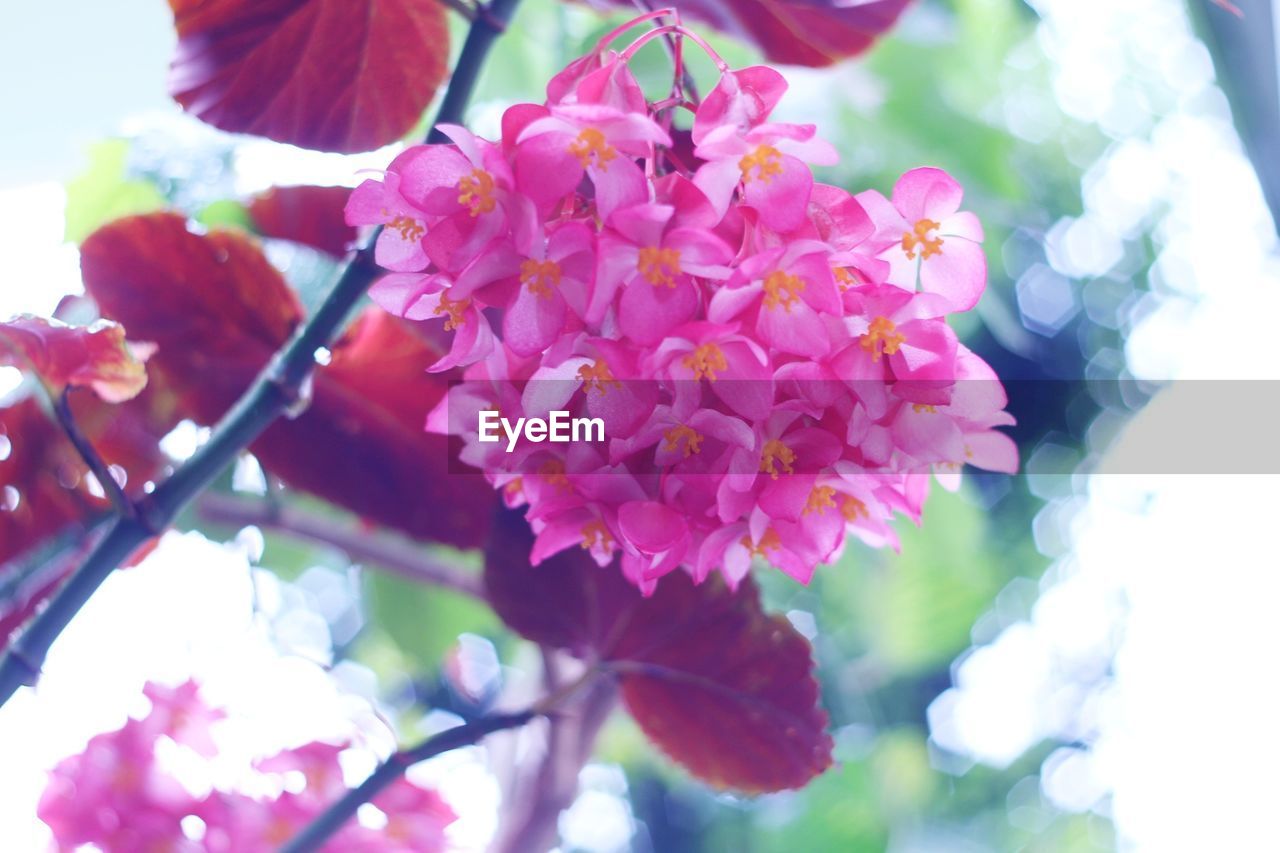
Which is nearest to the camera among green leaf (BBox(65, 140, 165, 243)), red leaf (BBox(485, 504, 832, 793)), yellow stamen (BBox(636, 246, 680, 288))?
yellow stamen (BBox(636, 246, 680, 288))

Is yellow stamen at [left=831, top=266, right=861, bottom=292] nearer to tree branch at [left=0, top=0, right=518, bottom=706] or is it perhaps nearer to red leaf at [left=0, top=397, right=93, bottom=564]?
tree branch at [left=0, top=0, right=518, bottom=706]

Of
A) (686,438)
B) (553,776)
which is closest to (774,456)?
(686,438)

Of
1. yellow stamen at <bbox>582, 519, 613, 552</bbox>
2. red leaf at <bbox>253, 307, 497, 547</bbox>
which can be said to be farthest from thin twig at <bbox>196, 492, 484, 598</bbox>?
yellow stamen at <bbox>582, 519, 613, 552</bbox>

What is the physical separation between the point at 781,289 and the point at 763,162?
1.0 inches

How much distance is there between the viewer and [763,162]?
0.65 ft

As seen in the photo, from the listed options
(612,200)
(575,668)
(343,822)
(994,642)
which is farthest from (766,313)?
(994,642)

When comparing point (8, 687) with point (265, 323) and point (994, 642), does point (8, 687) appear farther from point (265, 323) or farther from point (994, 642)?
point (994, 642)

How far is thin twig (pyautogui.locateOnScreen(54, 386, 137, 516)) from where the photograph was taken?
22 centimetres

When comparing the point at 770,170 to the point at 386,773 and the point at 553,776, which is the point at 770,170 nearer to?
the point at 386,773

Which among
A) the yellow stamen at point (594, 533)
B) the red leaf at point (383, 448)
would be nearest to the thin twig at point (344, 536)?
the red leaf at point (383, 448)

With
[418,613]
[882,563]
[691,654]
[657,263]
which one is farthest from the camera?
[882,563]

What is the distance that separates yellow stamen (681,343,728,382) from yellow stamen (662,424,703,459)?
0.02 meters

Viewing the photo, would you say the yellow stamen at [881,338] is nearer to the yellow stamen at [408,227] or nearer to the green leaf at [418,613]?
the yellow stamen at [408,227]

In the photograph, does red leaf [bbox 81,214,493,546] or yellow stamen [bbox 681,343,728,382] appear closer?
yellow stamen [bbox 681,343,728,382]
